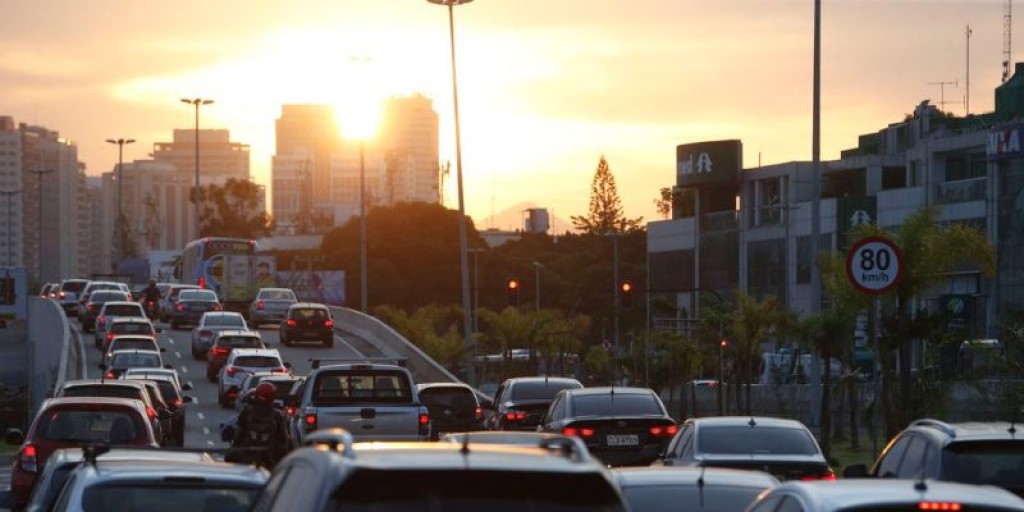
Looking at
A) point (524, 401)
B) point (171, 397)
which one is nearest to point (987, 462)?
point (524, 401)

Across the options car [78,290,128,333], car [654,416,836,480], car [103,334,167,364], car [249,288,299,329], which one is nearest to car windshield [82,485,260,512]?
car [654,416,836,480]

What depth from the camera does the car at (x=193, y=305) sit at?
258 ft

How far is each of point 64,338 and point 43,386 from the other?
3.41 m

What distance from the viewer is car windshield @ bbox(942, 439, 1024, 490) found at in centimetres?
1391

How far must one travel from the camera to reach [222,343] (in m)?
58.9

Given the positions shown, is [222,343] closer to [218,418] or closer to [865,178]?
[218,418]

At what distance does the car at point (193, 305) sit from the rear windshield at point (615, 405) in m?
53.5

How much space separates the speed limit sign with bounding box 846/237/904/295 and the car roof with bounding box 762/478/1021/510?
42.3 feet

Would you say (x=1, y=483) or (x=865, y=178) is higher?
(x=865, y=178)

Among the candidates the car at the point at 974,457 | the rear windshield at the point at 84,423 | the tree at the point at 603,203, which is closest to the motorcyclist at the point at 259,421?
the rear windshield at the point at 84,423

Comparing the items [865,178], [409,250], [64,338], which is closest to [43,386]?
[64,338]

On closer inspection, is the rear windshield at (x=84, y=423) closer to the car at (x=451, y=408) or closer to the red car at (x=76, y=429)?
the red car at (x=76, y=429)

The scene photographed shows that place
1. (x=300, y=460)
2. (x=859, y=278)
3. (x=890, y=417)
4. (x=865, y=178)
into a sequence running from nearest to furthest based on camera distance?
(x=300, y=460), (x=859, y=278), (x=890, y=417), (x=865, y=178)

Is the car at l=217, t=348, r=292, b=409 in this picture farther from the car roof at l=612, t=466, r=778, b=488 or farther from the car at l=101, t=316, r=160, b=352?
the car roof at l=612, t=466, r=778, b=488
